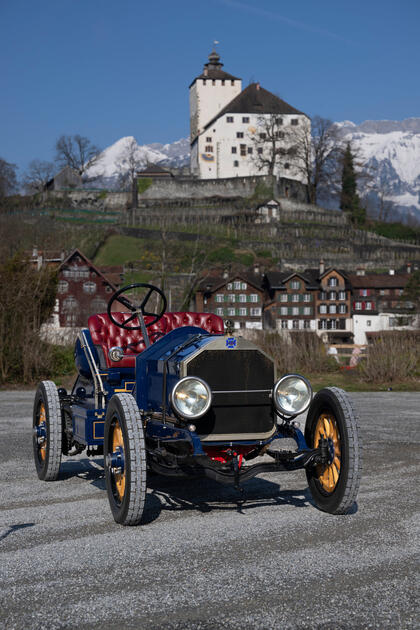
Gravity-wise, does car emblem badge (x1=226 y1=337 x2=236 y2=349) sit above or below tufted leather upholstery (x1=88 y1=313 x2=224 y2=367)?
below

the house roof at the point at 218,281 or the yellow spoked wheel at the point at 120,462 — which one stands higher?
the house roof at the point at 218,281

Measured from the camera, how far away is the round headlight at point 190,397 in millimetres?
5922

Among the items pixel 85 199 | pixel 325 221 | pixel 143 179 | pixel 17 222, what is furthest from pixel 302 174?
pixel 17 222

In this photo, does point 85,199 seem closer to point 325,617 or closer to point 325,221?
point 325,221

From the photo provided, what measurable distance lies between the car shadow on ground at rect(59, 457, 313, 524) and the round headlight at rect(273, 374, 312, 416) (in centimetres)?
102

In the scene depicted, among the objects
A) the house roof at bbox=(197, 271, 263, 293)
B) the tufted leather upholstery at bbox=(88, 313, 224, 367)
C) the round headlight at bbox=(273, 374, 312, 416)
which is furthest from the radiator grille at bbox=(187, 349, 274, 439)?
the house roof at bbox=(197, 271, 263, 293)

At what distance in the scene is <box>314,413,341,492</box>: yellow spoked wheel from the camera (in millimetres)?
6319

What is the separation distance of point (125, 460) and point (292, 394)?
1.51 metres

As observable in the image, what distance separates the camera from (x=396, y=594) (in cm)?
439

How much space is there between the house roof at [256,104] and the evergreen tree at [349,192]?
432 inches

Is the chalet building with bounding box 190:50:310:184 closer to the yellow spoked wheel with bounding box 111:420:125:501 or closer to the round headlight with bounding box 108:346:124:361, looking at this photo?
the round headlight with bounding box 108:346:124:361

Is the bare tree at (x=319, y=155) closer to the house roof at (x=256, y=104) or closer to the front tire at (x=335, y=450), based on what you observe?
the house roof at (x=256, y=104)

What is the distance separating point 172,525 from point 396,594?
2.20 metres

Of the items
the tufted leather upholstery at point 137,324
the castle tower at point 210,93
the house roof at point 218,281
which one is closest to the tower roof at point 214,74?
the castle tower at point 210,93
